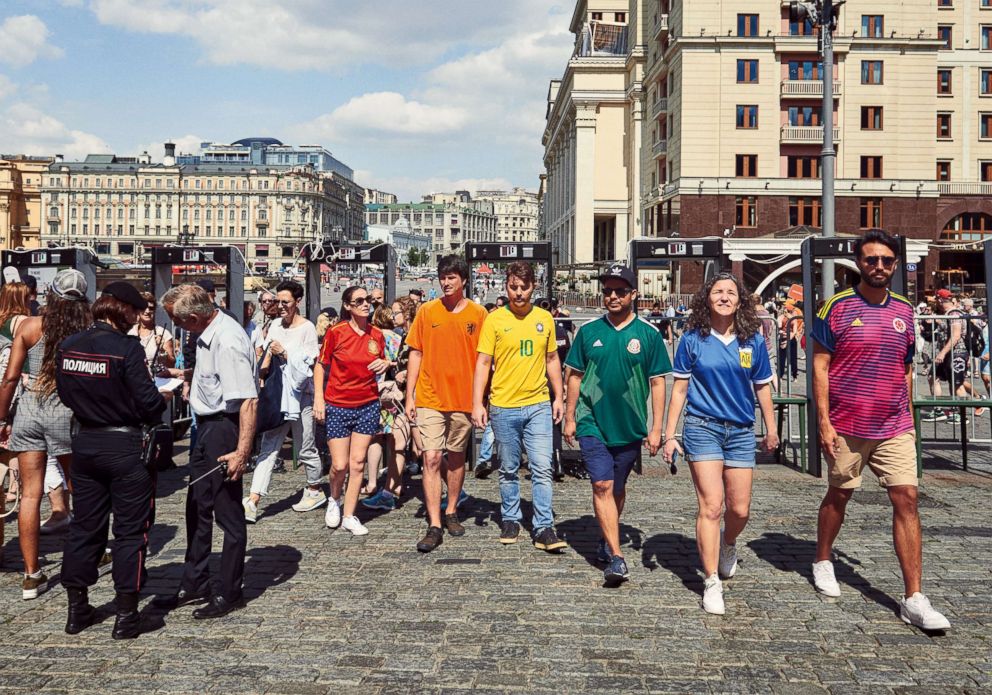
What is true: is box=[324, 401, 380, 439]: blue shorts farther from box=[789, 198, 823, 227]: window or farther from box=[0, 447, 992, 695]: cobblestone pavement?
box=[789, 198, 823, 227]: window

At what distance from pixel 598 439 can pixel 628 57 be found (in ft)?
210

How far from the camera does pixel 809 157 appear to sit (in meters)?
48.4

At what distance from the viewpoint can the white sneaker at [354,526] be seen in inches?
277

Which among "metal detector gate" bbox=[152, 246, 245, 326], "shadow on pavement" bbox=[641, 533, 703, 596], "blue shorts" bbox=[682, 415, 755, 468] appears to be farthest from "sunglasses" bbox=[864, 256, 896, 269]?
"metal detector gate" bbox=[152, 246, 245, 326]

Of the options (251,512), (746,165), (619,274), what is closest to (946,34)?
(746,165)

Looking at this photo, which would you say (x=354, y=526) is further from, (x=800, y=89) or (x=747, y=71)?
(x=800, y=89)

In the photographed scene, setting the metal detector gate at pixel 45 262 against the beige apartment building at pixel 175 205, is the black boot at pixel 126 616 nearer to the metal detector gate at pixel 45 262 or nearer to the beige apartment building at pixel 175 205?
the metal detector gate at pixel 45 262

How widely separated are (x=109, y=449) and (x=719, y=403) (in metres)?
3.52

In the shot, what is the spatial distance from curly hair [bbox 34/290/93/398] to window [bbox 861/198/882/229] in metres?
49.0

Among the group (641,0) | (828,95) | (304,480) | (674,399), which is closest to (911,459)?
(674,399)

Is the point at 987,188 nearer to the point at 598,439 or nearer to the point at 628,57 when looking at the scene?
the point at 628,57

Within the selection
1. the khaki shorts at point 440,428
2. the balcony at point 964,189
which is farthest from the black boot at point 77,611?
the balcony at point 964,189

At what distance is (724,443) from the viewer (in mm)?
5363

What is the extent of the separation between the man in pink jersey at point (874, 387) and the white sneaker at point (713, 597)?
3.30 feet
